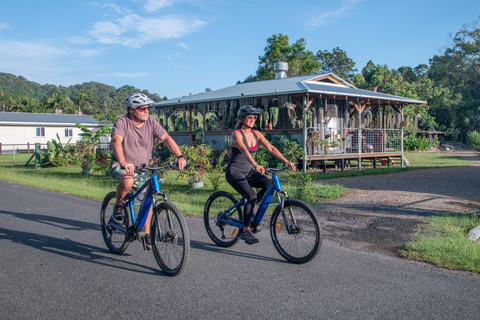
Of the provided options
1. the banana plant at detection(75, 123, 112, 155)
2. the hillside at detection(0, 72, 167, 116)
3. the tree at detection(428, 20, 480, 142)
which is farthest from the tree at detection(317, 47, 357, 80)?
the banana plant at detection(75, 123, 112, 155)

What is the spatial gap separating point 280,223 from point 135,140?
6.52 ft

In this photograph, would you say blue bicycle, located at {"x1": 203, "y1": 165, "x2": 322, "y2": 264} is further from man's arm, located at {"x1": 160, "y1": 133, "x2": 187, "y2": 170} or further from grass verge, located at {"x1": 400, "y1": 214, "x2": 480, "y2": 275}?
grass verge, located at {"x1": 400, "y1": 214, "x2": 480, "y2": 275}

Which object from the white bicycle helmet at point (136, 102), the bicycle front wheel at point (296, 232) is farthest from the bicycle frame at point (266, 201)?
the white bicycle helmet at point (136, 102)

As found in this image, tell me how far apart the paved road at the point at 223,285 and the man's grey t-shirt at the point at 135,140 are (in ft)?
4.01

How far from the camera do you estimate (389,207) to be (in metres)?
8.84

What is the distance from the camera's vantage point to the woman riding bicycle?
5.36 meters

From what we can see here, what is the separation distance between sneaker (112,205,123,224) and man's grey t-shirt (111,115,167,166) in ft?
1.90

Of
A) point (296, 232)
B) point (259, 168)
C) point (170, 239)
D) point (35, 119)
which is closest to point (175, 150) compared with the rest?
point (259, 168)

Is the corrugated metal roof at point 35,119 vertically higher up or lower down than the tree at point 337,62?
lower down

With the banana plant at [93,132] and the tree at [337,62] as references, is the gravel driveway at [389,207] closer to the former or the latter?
the banana plant at [93,132]

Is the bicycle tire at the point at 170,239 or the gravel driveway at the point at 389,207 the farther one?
the gravel driveway at the point at 389,207

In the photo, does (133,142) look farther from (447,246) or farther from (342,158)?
(342,158)

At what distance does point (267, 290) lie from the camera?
4176 mm

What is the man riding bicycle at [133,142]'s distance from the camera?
5.05 meters
